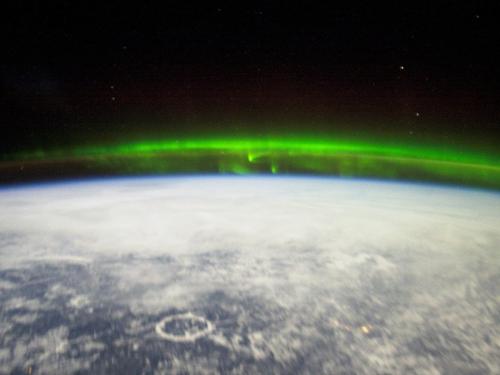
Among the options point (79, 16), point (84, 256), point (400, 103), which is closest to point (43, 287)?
point (84, 256)

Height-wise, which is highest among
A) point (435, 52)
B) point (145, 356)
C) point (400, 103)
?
point (435, 52)

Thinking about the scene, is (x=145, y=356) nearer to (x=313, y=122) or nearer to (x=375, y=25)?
(x=375, y=25)

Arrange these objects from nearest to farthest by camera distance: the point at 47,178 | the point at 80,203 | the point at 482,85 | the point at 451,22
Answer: the point at 80,203, the point at 451,22, the point at 482,85, the point at 47,178

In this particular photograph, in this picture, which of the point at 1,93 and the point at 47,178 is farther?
the point at 47,178

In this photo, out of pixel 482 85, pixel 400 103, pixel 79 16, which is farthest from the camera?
pixel 400 103

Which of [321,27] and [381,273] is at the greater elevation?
[321,27]

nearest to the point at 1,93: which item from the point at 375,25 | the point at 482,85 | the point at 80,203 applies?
the point at 80,203

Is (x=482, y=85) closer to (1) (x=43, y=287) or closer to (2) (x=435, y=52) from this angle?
(2) (x=435, y=52)
